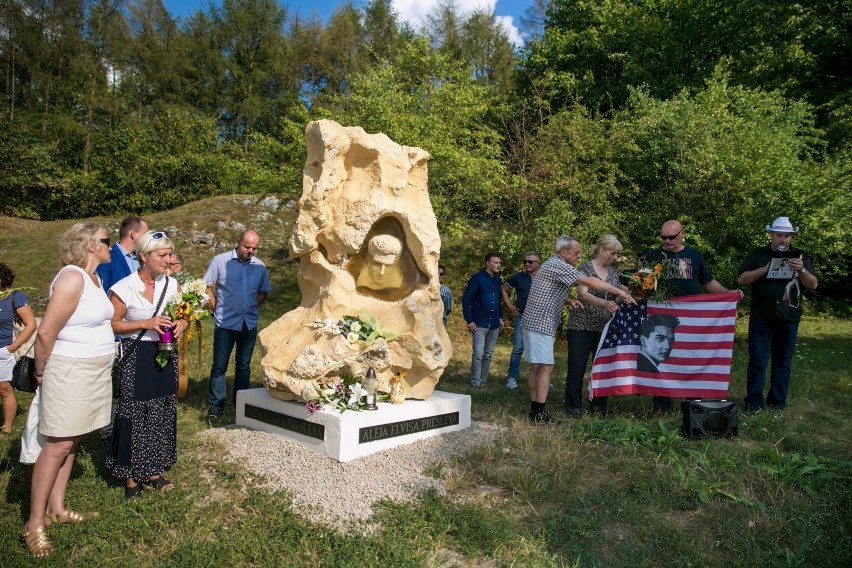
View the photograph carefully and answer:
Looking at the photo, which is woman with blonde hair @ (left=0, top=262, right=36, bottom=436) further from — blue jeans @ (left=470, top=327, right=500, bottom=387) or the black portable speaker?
the black portable speaker

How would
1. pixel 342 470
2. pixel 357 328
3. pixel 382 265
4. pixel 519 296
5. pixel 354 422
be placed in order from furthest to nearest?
pixel 519 296 → pixel 382 265 → pixel 357 328 → pixel 354 422 → pixel 342 470

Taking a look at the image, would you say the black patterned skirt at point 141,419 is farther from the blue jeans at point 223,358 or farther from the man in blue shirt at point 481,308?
the man in blue shirt at point 481,308

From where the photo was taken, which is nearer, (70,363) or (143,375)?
(70,363)

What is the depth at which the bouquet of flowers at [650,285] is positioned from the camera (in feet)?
20.0

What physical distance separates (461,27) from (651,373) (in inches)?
1011

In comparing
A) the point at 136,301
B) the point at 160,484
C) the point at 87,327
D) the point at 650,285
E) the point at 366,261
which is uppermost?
the point at 366,261

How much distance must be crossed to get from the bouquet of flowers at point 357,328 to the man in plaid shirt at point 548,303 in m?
1.45

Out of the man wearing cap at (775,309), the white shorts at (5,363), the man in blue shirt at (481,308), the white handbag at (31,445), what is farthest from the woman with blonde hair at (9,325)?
the man wearing cap at (775,309)

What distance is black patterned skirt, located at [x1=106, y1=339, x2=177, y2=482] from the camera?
4270 mm

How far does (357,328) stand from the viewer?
222 inches

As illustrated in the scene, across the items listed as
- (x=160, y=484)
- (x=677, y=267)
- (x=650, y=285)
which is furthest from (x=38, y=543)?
(x=677, y=267)

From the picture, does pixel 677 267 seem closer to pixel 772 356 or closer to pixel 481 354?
pixel 772 356

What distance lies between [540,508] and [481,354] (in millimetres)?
4160

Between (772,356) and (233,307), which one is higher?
(233,307)
